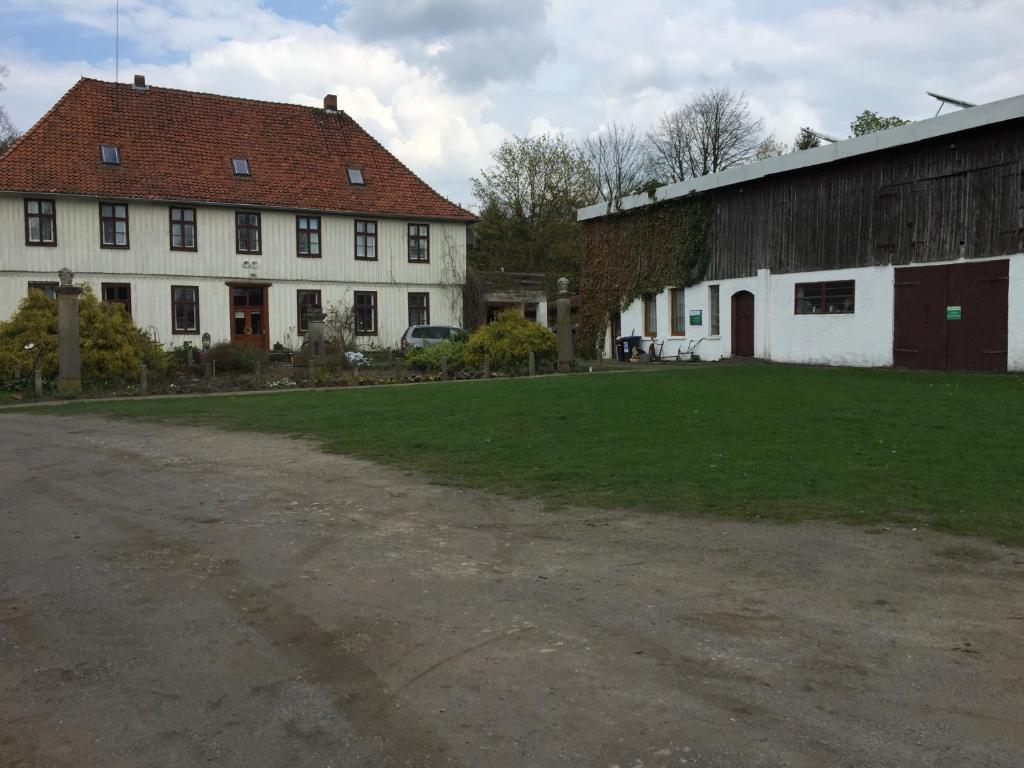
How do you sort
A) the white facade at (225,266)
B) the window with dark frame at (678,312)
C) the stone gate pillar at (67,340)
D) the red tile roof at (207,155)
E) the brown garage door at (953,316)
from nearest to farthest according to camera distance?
the stone gate pillar at (67,340) → the brown garage door at (953,316) → the white facade at (225,266) → the window with dark frame at (678,312) → the red tile roof at (207,155)

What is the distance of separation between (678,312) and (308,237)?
48.7 ft

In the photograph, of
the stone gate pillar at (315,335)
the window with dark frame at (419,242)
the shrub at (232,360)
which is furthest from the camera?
the window with dark frame at (419,242)

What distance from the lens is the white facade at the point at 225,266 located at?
31.6 metres

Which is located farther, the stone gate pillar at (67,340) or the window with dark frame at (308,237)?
the window with dark frame at (308,237)

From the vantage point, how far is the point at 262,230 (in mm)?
35438

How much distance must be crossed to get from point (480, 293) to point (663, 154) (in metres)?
22.4

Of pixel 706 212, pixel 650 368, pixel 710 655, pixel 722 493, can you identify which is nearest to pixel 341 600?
pixel 710 655

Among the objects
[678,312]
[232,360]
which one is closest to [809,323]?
[678,312]

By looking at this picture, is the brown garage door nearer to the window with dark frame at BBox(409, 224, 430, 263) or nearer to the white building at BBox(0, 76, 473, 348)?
the white building at BBox(0, 76, 473, 348)

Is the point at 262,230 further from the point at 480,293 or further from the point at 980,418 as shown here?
the point at 980,418

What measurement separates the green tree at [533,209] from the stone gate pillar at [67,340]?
36665 mm

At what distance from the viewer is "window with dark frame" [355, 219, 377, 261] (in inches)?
1474

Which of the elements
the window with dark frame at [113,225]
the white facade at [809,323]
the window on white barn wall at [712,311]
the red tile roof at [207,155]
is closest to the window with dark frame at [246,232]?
the red tile roof at [207,155]

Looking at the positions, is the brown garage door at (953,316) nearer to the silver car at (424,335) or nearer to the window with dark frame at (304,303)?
the silver car at (424,335)
